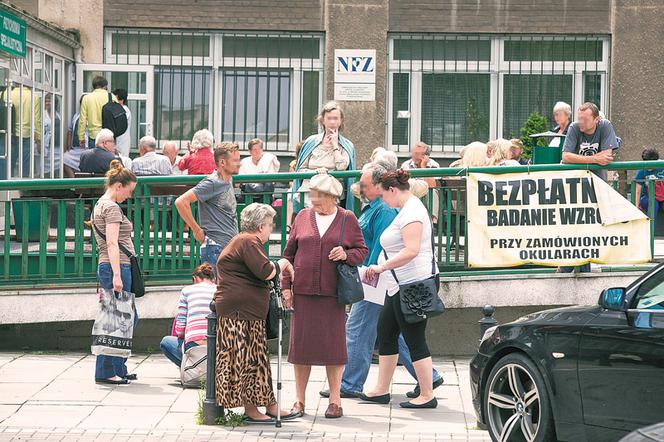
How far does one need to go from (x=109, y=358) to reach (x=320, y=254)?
8.22ft

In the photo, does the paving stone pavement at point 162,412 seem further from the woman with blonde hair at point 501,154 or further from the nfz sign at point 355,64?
the nfz sign at point 355,64

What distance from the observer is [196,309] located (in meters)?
10.5

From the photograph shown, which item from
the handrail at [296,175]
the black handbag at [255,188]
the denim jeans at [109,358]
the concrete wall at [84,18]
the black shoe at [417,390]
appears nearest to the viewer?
the black shoe at [417,390]

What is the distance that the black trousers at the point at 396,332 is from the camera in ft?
31.2

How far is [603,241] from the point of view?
1213 cm

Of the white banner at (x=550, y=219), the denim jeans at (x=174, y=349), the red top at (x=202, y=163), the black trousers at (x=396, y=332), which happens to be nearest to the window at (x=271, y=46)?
the red top at (x=202, y=163)

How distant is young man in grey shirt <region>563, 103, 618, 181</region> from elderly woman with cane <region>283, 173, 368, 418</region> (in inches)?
144

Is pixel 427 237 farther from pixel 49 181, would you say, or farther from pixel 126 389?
pixel 49 181

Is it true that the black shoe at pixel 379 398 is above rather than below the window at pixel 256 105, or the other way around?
below

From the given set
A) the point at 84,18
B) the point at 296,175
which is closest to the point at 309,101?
the point at 84,18

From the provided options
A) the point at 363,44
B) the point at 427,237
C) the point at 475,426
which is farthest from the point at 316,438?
the point at 363,44

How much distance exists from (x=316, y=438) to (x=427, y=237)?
189 centimetres

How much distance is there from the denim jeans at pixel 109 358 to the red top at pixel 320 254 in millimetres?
1912

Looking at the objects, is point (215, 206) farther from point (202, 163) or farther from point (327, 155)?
point (202, 163)
